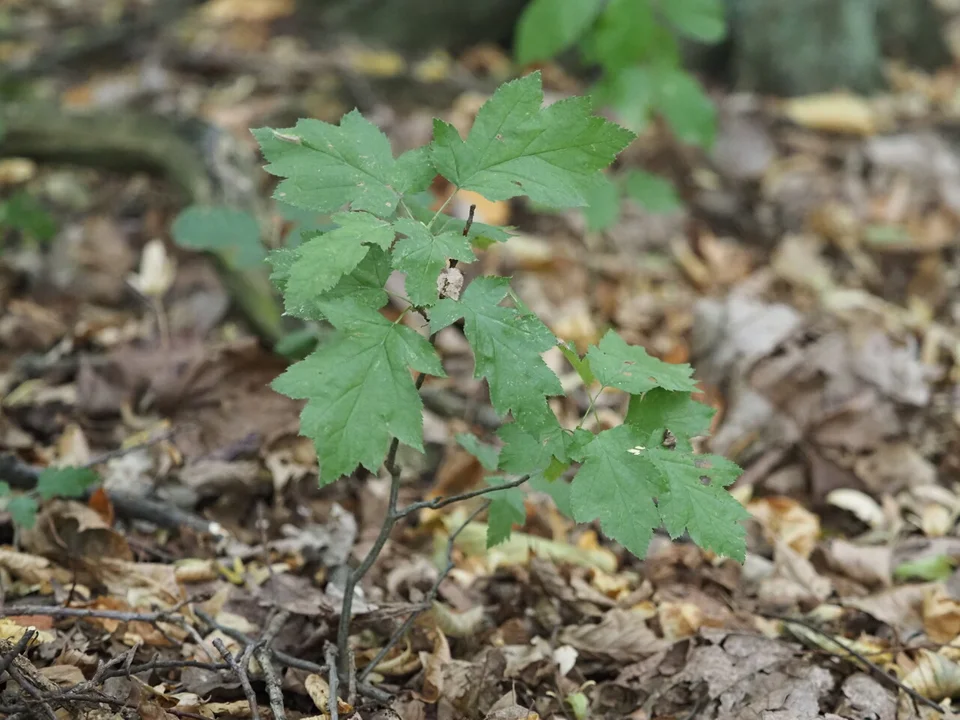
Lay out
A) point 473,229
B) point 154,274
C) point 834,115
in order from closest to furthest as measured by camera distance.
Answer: point 473,229
point 154,274
point 834,115

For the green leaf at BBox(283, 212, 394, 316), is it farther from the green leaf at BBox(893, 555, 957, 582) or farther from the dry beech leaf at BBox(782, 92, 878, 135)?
the dry beech leaf at BBox(782, 92, 878, 135)

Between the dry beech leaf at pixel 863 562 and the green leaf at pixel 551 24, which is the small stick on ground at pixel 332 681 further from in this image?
the green leaf at pixel 551 24

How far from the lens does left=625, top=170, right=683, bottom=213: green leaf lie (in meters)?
3.88

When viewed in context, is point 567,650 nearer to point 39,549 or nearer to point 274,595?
point 274,595

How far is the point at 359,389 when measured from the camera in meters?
1.47

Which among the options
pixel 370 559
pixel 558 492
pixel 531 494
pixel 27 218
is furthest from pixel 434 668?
pixel 27 218

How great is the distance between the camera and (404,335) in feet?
5.09

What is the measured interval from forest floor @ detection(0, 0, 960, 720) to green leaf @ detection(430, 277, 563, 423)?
68 centimetres

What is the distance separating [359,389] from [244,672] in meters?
0.78

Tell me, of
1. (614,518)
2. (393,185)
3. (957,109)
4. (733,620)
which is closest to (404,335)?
(393,185)

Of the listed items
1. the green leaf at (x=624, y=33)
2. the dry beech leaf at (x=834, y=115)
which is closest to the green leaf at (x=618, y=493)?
the green leaf at (x=624, y=33)

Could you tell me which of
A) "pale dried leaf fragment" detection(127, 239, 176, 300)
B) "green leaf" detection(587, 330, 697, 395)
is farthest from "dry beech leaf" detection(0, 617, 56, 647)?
"pale dried leaf fragment" detection(127, 239, 176, 300)

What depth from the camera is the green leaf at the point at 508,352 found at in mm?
1497

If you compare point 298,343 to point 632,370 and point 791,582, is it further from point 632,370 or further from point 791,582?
point 791,582
